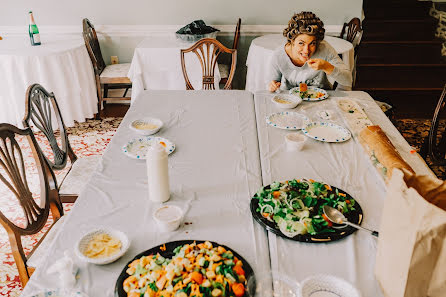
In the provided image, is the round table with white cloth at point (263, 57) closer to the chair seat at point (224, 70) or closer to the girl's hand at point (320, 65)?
the chair seat at point (224, 70)

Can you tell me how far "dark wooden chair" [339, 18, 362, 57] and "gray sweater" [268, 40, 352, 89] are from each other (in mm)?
1230

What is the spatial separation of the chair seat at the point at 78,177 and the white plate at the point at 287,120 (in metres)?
0.86

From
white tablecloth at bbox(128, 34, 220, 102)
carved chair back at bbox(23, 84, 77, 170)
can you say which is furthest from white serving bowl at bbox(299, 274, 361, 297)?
white tablecloth at bbox(128, 34, 220, 102)

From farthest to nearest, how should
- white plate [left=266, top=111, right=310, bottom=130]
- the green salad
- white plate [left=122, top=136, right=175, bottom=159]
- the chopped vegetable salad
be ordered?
white plate [left=266, top=111, right=310, bottom=130], white plate [left=122, top=136, right=175, bottom=159], the green salad, the chopped vegetable salad

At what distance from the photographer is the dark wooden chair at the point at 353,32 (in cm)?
343

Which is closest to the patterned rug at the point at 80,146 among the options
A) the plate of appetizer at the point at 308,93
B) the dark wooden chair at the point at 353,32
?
the dark wooden chair at the point at 353,32

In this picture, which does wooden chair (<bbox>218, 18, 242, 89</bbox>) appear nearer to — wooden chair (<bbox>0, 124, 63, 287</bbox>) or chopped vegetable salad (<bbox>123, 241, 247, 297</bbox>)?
wooden chair (<bbox>0, 124, 63, 287</bbox>)

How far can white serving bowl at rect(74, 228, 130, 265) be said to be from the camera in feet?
3.27

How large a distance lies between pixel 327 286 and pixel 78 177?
1417 millimetres

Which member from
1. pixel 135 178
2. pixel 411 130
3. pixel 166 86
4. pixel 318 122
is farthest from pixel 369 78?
pixel 135 178

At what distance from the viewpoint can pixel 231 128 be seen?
5.95ft

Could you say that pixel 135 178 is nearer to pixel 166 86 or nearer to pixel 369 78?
pixel 166 86

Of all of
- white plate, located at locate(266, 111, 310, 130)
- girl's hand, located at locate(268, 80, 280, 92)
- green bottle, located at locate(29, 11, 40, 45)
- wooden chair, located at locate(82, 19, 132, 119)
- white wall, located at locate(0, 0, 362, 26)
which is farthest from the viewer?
white wall, located at locate(0, 0, 362, 26)

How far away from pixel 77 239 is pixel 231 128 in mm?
914
